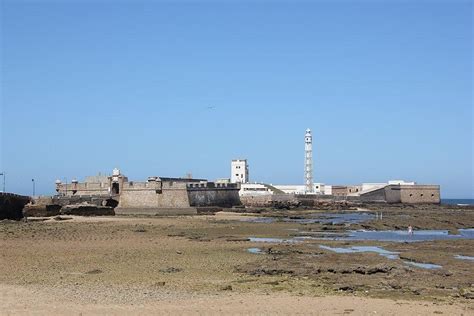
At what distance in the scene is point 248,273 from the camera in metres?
20.3

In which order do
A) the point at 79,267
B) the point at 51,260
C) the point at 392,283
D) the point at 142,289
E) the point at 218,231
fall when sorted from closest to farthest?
the point at 142,289
the point at 392,283
the point at 79,267
the point at 51,260
the point at 218,231

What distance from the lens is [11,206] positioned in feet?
169

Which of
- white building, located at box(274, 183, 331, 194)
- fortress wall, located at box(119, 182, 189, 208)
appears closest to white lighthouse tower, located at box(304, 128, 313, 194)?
white building, located at box(274, 183, 331, 194)

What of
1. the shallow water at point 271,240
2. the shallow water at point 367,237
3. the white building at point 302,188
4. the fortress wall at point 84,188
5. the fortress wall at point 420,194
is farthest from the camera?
the white building at point 302,188

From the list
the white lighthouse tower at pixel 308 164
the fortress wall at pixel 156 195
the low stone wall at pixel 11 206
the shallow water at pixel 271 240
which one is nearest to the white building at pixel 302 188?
the white lighthouse tower at pixel 308 164

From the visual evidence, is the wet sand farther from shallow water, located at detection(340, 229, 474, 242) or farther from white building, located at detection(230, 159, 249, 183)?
white building, located at detection(230, 159, 249, 183)

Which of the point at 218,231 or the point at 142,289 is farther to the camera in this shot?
the point at 218,231

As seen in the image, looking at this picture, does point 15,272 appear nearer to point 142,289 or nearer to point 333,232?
point 142,289

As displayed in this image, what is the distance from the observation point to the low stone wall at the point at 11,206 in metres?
50.1

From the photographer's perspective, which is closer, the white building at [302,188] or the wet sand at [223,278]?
the wet sand at [223,278]

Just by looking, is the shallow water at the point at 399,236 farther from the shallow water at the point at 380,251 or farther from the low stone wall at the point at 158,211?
the low stone wall at the point at 158,211

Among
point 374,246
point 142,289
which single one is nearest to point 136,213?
point 374,246

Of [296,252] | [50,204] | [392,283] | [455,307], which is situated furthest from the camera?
[50,204]

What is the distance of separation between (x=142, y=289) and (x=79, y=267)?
17.0 ft
